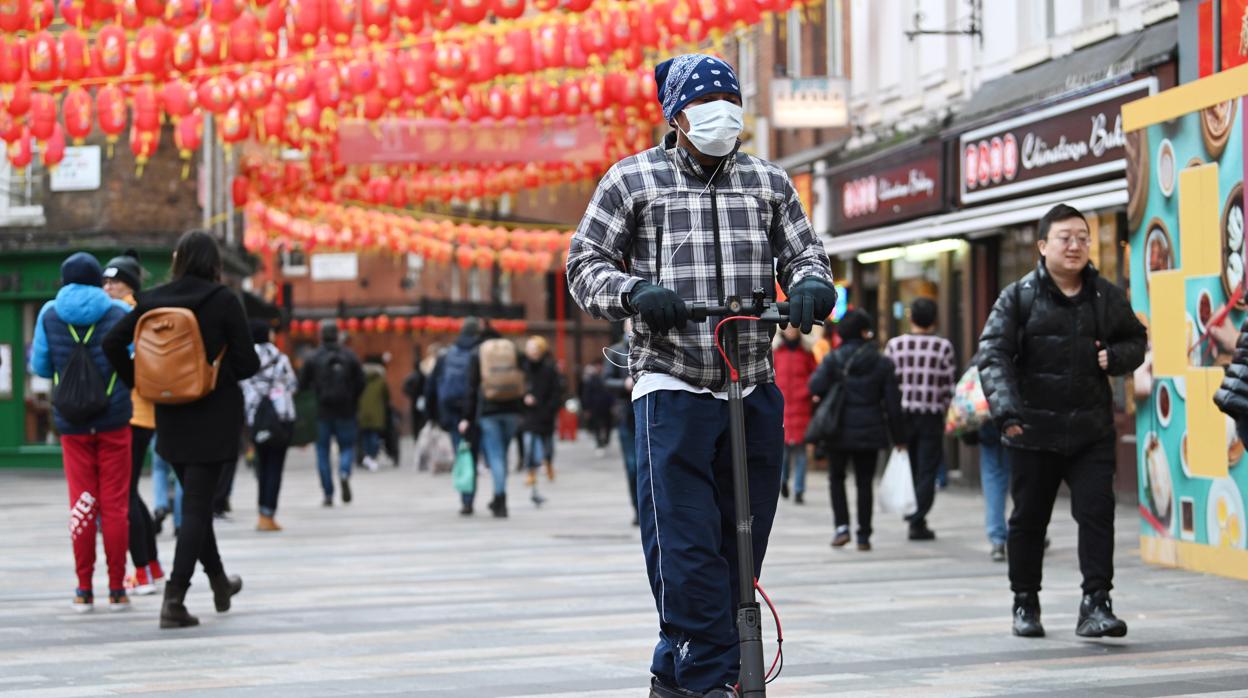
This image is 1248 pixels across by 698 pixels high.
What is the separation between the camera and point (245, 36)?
58.4 feet

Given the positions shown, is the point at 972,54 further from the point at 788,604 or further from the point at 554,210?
the point at 554,210

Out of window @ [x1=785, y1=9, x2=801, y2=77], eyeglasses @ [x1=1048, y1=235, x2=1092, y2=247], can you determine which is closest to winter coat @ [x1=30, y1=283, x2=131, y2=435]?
eyeglasses @ [x1=1048, y1=235, x2=1092, y2=247]

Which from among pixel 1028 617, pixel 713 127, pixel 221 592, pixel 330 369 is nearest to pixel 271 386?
pixel 330 369

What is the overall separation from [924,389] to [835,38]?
13.7 meters

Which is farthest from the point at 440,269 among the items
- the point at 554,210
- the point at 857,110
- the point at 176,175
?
the point at 857,110

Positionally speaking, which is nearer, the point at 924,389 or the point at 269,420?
the point at 924,389

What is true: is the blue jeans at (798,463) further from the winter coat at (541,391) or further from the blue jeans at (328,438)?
the blue jeans at (328,438)

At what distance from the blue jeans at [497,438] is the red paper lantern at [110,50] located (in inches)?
186

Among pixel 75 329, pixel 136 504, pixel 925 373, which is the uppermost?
pixel 75 329

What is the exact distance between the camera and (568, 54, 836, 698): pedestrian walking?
5.54 m

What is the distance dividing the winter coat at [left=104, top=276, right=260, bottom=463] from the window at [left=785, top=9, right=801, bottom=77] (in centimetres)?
2027

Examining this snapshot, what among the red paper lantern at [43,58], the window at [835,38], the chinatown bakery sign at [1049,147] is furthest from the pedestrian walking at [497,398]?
the window at [835,38]

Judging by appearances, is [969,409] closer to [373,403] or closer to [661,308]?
[661,308]

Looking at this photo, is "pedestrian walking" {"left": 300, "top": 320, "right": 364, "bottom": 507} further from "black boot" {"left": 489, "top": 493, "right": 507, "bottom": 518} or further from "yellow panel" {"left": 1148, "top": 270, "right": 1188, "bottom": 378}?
"yellow panel" {"left": 1148, "top": 270, "right": 1188, "bottom": 378}
